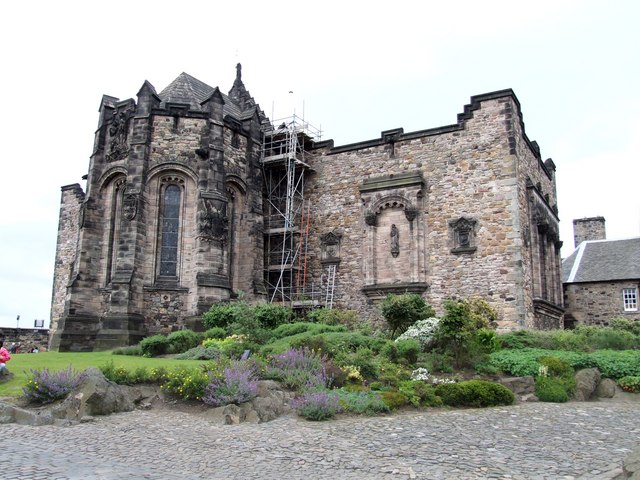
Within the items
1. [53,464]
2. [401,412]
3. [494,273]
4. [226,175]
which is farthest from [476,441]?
[226,175]

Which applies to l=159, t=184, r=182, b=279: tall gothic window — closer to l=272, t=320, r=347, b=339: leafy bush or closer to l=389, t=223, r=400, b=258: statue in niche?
l=272, t=320, r=347, b=339: leafy bush

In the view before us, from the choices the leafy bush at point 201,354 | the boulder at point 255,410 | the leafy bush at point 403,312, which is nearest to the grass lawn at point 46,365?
the leafy bush at point 201,354

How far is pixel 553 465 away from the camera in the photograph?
849 cm

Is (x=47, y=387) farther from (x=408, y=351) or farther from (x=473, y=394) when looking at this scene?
(x=408, y=351)

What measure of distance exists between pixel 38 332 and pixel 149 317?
13.2 meters

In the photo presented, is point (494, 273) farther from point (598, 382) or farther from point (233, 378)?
point (233, 378)

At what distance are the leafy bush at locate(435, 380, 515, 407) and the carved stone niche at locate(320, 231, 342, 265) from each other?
13.8 m

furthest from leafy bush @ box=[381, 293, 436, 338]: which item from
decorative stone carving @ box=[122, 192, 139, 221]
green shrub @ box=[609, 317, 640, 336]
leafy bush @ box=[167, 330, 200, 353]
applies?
decorative stone carving @ box=[122, 192, 139, 221]

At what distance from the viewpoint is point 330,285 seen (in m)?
27.0

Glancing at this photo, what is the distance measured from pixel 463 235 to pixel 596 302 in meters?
11.2

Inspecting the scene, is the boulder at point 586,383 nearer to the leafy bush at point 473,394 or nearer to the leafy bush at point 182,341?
the leafy bush at point 473,394

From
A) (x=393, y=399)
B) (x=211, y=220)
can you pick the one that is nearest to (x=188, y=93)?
(x=211, y=220)

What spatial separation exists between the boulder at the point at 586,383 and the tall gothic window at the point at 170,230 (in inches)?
619

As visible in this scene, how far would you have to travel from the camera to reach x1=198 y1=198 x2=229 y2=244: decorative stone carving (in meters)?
23.9
